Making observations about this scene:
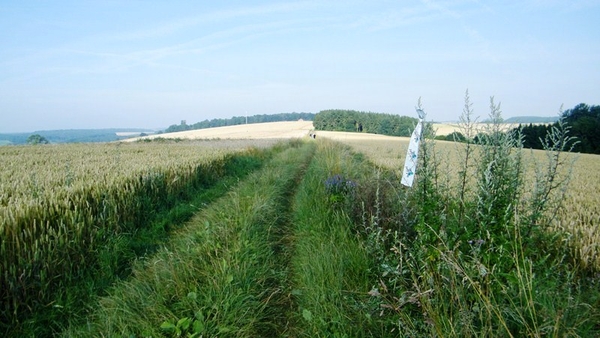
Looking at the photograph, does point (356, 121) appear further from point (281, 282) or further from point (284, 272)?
point (281, 282)

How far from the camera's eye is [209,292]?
3.48m

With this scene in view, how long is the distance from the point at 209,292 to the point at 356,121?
3428 inches

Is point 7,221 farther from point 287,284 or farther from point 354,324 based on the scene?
point 354,324

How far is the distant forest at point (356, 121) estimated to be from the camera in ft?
259

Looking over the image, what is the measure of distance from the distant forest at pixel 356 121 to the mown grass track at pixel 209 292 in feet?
245

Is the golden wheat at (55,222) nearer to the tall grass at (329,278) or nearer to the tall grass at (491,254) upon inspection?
the tall grass at (329,278)

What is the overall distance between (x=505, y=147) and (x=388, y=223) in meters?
2.09

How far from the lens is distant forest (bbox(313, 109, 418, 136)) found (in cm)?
7885

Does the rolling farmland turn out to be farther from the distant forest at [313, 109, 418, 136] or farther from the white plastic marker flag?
the distant forest at [313, 109, 418, 136]

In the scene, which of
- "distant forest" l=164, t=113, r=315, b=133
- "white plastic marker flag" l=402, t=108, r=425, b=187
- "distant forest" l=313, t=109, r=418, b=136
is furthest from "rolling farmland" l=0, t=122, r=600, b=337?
"distant forest" l=164, t=113, r=315, b=133

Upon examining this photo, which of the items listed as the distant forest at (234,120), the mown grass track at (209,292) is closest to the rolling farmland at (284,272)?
the mown grass track at (209,292)

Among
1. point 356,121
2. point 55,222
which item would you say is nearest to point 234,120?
point 356,121

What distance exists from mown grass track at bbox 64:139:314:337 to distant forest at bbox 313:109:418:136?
74.8 metres

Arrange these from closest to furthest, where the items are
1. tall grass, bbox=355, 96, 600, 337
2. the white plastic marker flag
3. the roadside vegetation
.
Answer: the roadside vegetation → tall grass, bbox=355, 96, 600, 337 → the white plastic marker flag
